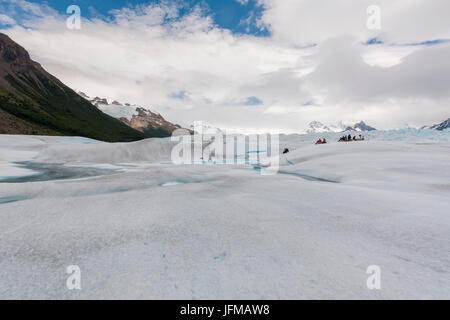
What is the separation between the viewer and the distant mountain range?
105125 millimetres

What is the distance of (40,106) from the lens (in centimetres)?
13112

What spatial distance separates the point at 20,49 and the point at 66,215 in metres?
248

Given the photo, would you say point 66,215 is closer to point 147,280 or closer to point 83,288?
point 83,288

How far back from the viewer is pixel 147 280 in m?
1.30

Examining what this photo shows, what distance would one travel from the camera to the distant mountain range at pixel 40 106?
345ft

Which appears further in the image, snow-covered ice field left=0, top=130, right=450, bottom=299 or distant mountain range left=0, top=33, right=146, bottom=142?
distant mountain range left=0, top=33, right=146, bottom=142

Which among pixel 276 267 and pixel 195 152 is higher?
pixel 195 152

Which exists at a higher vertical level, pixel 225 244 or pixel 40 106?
pixel 40 106

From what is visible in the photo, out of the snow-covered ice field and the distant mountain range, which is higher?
the distant mountain range

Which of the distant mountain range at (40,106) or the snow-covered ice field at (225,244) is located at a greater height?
the distant mountain range at (40,106)

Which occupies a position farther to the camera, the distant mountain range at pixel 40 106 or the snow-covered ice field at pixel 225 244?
the distant mountain range at pixel 40 106

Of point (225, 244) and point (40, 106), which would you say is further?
point (40, 106)
